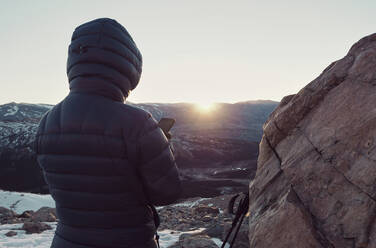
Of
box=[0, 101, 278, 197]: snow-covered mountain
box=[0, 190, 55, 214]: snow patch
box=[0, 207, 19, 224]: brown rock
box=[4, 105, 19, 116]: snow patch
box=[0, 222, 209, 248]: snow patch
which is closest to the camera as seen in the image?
box=[0, 222, 209, 248]: snow patch

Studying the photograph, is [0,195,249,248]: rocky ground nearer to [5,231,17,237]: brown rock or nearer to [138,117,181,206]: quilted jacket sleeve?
[5,231,17,237]: brown rock

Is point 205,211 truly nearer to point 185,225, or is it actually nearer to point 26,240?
point 185,225

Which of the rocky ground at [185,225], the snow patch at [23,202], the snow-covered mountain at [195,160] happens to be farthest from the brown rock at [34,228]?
the snow patch at [23,202]

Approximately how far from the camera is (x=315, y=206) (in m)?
2.32

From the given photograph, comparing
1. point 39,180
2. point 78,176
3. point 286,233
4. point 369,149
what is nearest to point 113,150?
point 78,176

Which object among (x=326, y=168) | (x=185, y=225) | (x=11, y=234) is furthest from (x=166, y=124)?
(x=185, y=225)

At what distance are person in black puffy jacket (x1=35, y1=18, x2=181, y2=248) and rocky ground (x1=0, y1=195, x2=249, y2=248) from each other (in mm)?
3649

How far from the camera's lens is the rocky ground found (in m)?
5.55

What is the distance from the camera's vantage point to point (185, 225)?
424 inches

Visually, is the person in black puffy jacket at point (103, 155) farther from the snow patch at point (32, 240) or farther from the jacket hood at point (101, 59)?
the snow patch at point (32, 240)

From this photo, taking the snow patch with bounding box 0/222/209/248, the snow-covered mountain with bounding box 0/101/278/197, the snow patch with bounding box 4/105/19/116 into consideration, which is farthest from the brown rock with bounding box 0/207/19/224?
the snow patch with bounding box 4/105/19/116

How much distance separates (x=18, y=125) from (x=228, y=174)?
53903 mm

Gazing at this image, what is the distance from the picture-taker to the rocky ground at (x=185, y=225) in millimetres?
5547

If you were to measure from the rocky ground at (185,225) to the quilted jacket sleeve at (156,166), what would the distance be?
3.61m
